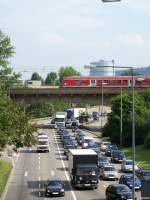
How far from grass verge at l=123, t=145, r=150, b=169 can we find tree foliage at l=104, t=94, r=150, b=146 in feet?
11.9

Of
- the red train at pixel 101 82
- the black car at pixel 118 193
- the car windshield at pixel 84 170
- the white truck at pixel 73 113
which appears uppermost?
the red train at pixel 101 82

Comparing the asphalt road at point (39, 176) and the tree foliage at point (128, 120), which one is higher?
the tree foliage at point (128, 120)

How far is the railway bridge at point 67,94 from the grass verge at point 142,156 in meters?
39.2

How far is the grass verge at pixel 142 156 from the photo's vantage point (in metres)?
71.2

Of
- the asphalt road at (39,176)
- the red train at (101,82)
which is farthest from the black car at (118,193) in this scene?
the red train at (101,82)

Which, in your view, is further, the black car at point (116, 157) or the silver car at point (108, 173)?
the black car at point (116, 157)

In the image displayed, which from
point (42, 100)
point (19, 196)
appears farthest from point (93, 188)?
point (42, 100)

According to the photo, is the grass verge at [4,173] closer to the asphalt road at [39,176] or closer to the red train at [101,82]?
the asphalt road at [39,176]

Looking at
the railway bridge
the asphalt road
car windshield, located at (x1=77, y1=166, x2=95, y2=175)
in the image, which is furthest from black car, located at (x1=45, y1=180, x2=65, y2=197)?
the railway bridge

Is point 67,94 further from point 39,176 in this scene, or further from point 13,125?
point 13,125

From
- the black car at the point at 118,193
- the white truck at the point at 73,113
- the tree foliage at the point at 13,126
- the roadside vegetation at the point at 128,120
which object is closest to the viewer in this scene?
the black car at the point at 118,193

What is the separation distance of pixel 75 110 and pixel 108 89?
43034 mm

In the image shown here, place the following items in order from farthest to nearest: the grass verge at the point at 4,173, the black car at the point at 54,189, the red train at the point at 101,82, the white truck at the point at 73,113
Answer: the white truck at the point at 73,113, the red train at the point at 101,82, the grass verge at the point at 4,173, the black car at the point at 54,189

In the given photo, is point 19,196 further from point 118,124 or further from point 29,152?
point 118,124
